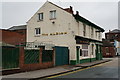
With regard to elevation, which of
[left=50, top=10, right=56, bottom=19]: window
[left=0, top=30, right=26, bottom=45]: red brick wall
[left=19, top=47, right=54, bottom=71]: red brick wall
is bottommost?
[left=19, top=47, right=54, bottom=71]: red brick wall

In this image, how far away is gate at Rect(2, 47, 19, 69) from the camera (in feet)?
39.7

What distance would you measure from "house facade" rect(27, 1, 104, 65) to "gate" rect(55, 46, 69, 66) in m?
0.81

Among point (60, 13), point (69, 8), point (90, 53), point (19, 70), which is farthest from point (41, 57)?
point (90, 53)

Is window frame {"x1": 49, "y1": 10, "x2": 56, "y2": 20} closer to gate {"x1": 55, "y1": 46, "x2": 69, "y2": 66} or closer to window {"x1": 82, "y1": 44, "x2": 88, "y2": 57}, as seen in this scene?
gate {"x1": 55, "y1": 46, "x2": 69, "y2": 66}

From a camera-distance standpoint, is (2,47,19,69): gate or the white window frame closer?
(2,47,19,69): gate

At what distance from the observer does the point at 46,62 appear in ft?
54.4

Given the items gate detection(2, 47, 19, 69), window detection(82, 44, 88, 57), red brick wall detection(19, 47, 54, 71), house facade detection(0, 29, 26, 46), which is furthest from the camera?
house facade detection(0, 29, 26, 46)

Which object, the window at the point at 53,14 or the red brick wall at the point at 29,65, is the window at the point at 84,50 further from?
the red brick wall at the point at 29,65

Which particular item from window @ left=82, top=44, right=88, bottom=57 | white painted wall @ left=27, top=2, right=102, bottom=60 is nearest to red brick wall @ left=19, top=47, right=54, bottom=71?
white painted wall @ left=27, top=2, right=102, bottom=60

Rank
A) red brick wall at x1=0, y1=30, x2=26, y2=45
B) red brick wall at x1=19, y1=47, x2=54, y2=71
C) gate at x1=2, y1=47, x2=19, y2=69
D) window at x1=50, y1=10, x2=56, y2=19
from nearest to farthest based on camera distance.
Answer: gate at x1=2, y1=47, x2=19, y2=69
red brick wall at x1=19, y1=47, x2=54, y2=71
window at x1=50, y1=10, x2=56, y2=19
red brick wall at x1=0, y1=30, x2=26, y2=45

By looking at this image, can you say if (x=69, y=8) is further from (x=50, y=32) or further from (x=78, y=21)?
(x=50, y=32)

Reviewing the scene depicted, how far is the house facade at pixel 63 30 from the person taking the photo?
21219mm

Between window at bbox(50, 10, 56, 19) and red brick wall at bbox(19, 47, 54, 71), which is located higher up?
window at bbox(50, 10, 56, 19)

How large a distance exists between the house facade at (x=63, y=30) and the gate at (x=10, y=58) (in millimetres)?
9288
